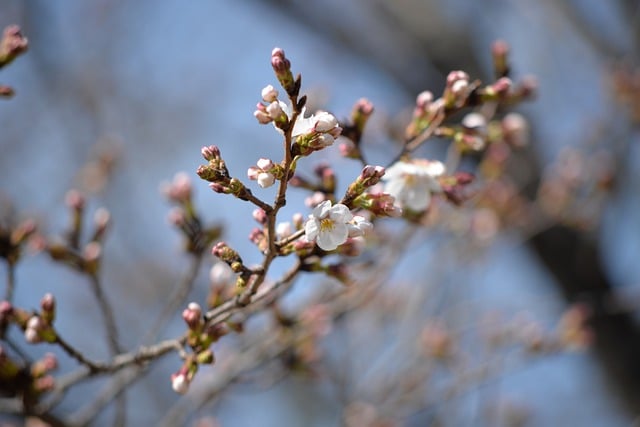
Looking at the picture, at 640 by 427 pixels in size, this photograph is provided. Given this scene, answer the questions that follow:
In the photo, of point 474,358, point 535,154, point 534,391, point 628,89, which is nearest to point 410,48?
point 535,154

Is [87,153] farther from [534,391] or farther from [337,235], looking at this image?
[534,391]

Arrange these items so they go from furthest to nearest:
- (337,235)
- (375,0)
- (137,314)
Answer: (137,314), (375,0), (337,235)

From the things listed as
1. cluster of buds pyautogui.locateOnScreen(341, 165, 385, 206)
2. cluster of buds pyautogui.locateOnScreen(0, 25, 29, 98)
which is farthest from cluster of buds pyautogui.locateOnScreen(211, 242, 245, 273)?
cluster of buds pyautogui.locateOnScreen(0, 25, 29, 98)

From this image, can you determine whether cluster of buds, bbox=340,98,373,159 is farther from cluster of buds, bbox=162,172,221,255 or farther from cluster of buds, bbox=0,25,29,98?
cluster of buds, bbox=0,25,29,98

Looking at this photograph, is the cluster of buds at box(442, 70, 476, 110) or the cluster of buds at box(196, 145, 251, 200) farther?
the cluster of buds at box(442, 70, 476, 110)

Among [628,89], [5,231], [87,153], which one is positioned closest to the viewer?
[5,231]

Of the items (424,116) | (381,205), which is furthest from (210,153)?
(424,116)

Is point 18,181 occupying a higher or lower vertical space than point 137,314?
higher
